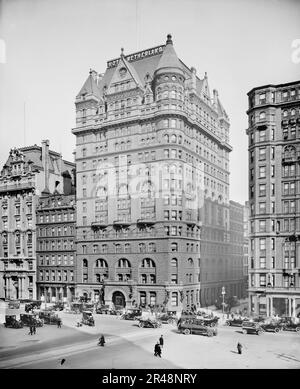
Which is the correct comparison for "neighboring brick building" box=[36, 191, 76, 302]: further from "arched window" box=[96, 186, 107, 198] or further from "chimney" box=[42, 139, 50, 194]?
"arched window" box=[96, 186, 107, 198]

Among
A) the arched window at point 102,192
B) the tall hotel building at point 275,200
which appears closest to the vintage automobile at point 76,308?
the arched window at point 102,192

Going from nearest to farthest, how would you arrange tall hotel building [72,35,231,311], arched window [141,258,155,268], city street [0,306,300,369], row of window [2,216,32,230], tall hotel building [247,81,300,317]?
city street [0,306,300,369] < tall hotel building [247,81,300,317] < tall hotel building [72,35,231,311] < arched window [141,258,155,268] < row of window [2,216,32,230]

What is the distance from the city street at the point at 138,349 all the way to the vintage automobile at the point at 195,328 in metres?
0.65

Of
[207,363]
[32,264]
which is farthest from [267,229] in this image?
[32,264]

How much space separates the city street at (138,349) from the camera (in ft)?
121

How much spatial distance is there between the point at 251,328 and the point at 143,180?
89.1ft

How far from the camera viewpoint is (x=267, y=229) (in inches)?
2456

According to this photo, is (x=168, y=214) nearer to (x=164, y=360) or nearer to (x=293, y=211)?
(x=293, y=211)

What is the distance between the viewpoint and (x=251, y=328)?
160 ft

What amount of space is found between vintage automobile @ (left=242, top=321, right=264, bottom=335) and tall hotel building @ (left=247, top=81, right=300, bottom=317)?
468 inches

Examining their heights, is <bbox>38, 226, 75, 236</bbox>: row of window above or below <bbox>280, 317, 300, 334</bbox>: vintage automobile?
above

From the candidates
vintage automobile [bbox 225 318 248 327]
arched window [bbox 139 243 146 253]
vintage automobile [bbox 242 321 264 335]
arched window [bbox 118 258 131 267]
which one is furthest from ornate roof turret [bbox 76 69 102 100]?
vintage automobile [bbox 242 321 264 335]

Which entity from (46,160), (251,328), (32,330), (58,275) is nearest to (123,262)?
(58,275)

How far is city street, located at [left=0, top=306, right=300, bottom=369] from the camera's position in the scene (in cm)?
3675
